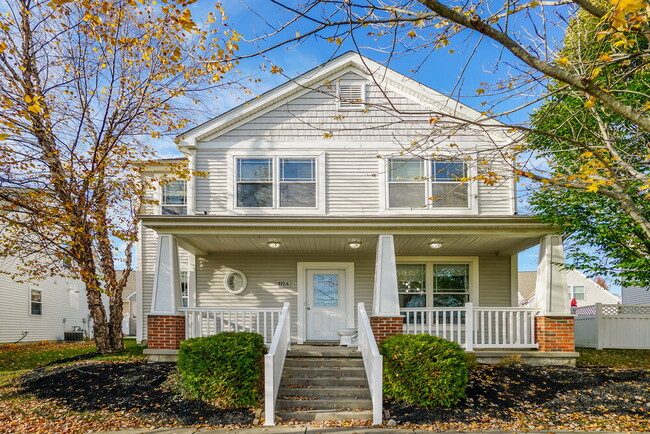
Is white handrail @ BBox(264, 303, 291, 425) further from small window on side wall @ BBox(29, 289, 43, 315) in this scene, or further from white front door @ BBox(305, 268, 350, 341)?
small window on side wall @ BBox(29, 289, 43, 315)

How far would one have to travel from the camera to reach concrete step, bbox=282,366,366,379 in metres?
7.91

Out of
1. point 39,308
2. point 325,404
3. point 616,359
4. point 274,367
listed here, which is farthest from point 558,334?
point 39,308

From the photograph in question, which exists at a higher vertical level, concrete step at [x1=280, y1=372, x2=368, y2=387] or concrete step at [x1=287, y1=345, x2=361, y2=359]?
concrete step at [x1=287, y1=345, x2=361, y2=359]

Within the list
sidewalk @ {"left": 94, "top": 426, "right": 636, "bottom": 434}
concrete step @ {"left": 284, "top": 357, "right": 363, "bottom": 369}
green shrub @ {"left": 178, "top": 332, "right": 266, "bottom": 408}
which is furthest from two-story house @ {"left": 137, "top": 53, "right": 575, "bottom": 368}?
sidewalk @ {"left": 94, "top": 426, "right": 636, "bottom": 434}

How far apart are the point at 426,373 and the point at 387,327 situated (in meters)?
1.90

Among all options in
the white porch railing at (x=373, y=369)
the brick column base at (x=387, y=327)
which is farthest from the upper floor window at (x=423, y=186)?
the white porch railing at (x=373, y=369)

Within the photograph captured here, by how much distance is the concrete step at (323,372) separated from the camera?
7.91 m

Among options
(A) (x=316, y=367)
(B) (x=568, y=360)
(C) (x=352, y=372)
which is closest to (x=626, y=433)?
(B) (x=568, y=360)

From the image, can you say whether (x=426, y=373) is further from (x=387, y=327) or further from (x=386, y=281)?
(x=386, y=281)

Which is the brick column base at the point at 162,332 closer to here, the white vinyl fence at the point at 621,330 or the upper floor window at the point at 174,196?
the upper floor window at the point at 174,196

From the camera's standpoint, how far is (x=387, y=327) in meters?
8.74

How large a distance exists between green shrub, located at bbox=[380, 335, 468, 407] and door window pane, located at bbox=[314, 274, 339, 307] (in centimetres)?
416

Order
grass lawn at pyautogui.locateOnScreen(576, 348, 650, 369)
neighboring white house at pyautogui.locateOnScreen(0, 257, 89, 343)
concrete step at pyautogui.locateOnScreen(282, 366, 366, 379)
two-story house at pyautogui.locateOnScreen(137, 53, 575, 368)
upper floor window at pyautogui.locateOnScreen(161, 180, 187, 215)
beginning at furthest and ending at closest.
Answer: neighboring white house at pyautogui.locateOnScreen(0, 257, 89, 343)
upper floor window at pyautogui.locateOnScreen(161, 180, 187, 215)
two-story house at pyautogui.locateOnScreen(137, 53, 575, 368)
grass lawn at pyautogui.locateOnScreen(576, 348, 650, 369)
concrete step at pyautogui.locateOnScreen(282, 366, 366, 379)

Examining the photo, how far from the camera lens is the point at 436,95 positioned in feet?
37.1
